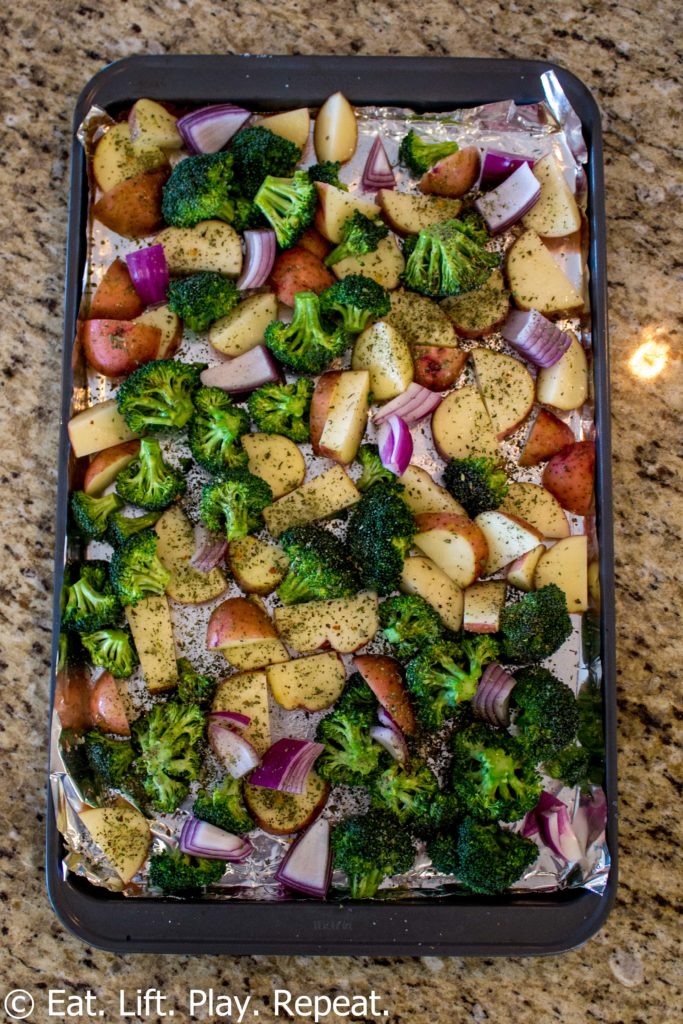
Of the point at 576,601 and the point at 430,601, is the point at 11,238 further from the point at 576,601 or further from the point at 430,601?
the point at 576,601

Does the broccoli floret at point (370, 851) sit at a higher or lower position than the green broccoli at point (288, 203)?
lower

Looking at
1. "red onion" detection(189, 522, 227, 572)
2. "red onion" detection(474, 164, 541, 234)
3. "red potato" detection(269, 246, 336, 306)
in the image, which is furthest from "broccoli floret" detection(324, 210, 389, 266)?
"red onion" detection(189, 522, 227, 572)

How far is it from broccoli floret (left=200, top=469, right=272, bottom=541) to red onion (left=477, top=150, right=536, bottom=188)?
3.12ft

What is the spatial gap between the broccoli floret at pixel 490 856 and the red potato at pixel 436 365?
3.39 feet

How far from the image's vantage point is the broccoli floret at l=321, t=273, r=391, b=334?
2172 mm

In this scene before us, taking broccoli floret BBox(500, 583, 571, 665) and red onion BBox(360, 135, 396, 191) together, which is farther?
red onion BBox(360, 135, 396, 191)

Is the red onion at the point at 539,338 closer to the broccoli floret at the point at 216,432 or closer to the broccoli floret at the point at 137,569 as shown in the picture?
the broccoli floret at the point at 216,432

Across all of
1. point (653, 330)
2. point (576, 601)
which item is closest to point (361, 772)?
point (576, 601)

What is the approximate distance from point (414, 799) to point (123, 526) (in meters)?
0.92

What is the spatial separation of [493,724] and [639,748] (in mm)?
393

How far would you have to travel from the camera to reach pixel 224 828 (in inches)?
82.0

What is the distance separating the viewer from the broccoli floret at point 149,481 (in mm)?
2158

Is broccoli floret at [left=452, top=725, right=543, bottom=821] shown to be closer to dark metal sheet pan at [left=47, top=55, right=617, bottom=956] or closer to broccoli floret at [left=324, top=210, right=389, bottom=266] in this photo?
dark metal sheet pan at [left=47, top=55, right=617, bottom=956]

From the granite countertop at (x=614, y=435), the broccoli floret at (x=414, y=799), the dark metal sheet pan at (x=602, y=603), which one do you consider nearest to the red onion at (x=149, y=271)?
the dark metal sheet pan at (x=602, y=603)
